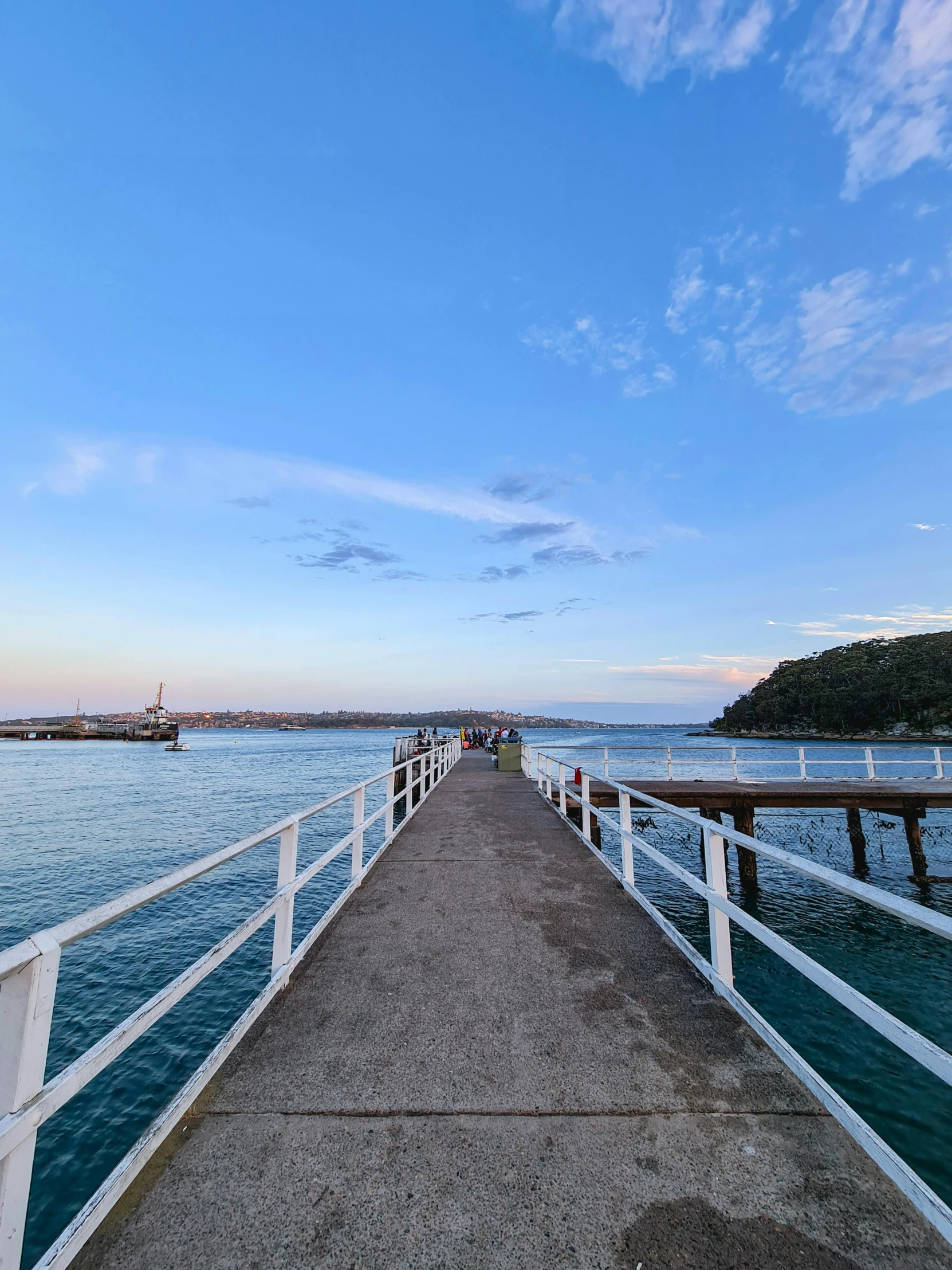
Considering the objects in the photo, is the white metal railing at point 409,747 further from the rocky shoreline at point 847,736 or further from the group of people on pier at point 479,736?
the rocky shoreline at point 847,736

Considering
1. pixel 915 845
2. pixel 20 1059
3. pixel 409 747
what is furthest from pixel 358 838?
pixel 409 747

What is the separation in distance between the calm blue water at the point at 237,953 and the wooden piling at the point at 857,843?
0.38 metres

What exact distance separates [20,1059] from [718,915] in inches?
144

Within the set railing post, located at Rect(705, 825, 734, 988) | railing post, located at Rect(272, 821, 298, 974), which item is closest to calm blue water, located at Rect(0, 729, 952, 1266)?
railing post, located at Rect(705, 825, 734, 988)

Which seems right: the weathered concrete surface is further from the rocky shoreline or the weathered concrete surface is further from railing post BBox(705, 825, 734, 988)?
the rocky shoreline

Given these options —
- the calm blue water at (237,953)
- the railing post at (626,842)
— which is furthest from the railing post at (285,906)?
the railing post at (626,842)

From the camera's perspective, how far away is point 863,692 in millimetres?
99375

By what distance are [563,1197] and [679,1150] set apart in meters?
0.58

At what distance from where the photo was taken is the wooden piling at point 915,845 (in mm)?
13039

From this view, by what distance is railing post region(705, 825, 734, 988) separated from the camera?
3660mm

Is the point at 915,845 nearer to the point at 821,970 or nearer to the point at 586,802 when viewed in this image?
the point at 586,802

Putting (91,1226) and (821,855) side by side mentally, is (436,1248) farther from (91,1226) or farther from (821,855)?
(821,855)

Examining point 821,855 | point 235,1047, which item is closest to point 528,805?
point 235,1047

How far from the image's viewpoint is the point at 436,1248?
1.87 m
